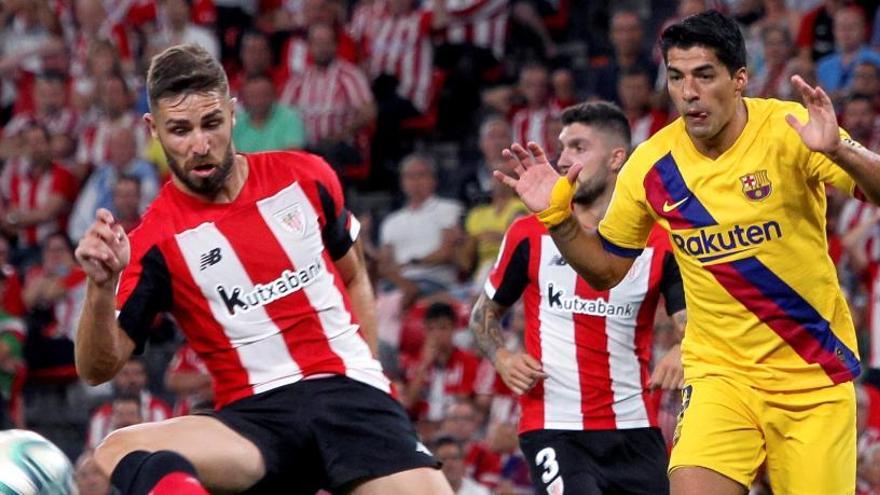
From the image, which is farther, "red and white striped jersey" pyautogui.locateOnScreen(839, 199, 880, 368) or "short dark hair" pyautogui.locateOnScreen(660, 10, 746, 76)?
"red and white striped jersey" pyautogui.locateOnScreen(839, 199, 880, 368)

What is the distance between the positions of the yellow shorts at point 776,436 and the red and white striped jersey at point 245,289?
1.15m

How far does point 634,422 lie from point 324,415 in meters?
1.66

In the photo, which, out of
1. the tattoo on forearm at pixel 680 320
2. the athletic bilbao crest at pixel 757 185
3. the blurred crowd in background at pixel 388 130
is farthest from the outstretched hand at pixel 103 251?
the blurred crowd in background at pixel 388 130

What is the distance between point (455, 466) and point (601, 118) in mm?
3408

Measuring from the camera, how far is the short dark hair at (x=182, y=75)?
5.93m

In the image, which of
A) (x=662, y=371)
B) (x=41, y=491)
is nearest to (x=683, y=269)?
(x=662, y=371)

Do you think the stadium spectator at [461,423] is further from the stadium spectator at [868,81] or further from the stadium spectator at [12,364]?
the stadium spectator at [12,364]

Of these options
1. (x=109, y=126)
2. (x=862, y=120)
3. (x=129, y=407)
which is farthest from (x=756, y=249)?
(x=109, y=126)

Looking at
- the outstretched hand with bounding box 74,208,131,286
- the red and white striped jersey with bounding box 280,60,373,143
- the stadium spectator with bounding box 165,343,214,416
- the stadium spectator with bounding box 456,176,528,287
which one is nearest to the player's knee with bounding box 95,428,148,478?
the outstretched hand with bounding box 74,208,131,286

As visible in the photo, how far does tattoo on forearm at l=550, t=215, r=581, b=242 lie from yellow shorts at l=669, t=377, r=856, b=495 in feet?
2.41

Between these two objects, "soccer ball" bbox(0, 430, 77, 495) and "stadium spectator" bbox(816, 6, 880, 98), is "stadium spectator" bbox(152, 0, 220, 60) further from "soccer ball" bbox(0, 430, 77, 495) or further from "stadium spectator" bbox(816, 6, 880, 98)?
"soccer ball" bbox(0, 430, 77, 495)

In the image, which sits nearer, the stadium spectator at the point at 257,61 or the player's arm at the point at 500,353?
the player's arm at the point at 500,353

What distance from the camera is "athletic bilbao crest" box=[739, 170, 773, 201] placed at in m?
5.89

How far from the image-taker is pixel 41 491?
197 inches
